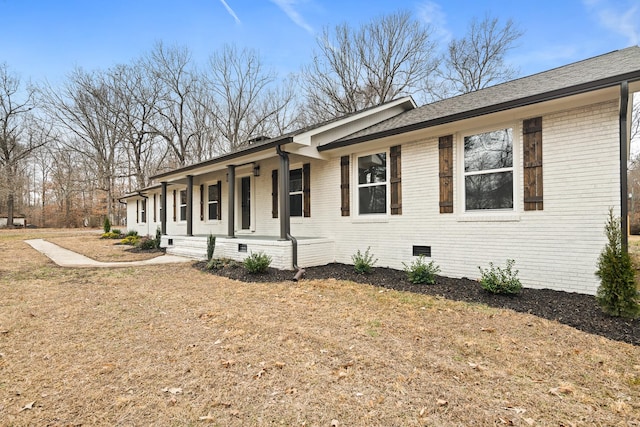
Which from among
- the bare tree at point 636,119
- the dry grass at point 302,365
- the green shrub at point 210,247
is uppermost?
the bare tree at point 636,119

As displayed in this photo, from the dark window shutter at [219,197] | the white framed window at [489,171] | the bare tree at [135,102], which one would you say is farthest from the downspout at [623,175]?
the bare tree at [135,102]

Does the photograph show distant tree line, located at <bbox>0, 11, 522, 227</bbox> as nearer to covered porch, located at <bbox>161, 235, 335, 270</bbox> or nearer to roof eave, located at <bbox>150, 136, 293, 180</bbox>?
roof eave, located at <bbox>150, 136, 293, 180</bbox>

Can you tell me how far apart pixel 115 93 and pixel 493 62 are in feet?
88.4

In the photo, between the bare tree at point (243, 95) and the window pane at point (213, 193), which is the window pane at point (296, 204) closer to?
the window pane at point (213, 193)

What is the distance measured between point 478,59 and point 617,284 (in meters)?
20.4

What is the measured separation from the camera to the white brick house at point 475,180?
4895mm

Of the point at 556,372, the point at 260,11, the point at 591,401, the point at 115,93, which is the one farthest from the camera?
the point at 115,93

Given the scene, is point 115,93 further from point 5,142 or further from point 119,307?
point 119,307

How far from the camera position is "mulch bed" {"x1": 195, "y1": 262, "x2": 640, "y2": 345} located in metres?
3.82

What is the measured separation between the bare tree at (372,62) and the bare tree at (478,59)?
1271mm

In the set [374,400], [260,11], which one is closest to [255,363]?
[374,400]

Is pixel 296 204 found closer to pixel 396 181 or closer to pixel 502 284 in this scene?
pixel 396 181

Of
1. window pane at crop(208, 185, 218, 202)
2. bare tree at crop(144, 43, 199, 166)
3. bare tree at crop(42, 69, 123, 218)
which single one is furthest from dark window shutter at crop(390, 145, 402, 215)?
bare tree at crop(42, 69, 123, 218)

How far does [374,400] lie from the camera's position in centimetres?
237
